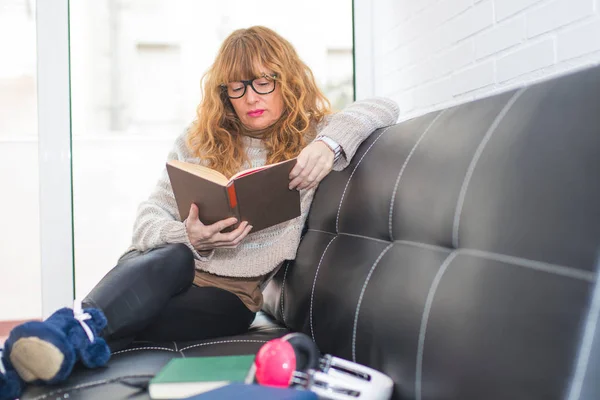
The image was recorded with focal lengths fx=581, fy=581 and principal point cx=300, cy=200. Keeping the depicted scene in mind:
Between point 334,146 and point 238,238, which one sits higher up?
point 334,146

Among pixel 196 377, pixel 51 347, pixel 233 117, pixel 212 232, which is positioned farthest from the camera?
pixel 233 117

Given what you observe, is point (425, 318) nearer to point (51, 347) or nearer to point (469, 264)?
point (469, 264)

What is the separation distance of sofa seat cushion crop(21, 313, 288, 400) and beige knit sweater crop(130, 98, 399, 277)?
0.54 feet

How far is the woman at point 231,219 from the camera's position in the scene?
116 cm

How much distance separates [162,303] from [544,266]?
765 mm

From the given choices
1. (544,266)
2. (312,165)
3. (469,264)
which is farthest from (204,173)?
(544,266)

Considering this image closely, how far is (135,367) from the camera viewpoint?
1012 millimetres

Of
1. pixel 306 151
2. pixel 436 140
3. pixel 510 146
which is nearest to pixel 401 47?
pixel 306 151

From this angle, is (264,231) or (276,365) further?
(264,231)

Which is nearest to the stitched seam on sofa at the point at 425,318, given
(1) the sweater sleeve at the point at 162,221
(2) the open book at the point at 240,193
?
(2) the open book at the point at 240,193

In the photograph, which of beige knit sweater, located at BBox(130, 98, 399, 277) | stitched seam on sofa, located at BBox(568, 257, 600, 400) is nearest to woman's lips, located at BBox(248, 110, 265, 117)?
beige knit sweater, located at BBox(130, 98, 399, 277)

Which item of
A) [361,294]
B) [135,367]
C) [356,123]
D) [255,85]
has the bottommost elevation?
[135,367]

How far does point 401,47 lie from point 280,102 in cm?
68

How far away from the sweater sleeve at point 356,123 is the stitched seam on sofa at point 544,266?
558 millimetres
